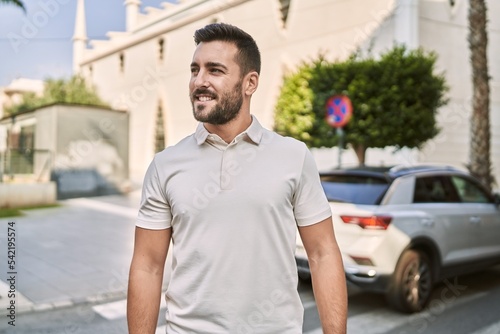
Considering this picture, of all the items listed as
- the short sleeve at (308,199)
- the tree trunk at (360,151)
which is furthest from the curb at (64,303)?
the tree trunk at (360,151)

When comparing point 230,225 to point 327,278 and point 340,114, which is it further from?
point 340,114

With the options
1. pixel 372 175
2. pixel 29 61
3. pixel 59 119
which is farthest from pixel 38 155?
pixel 372 175

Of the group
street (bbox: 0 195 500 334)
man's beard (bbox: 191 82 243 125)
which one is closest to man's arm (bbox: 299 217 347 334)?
man's beard (bbox: 191 82 243 125)

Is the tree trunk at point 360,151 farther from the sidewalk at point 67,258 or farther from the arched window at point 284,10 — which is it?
the arched window at point 284,10

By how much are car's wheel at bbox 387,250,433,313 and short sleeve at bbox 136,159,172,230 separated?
4.12 metres

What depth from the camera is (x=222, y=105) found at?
171 centimetres

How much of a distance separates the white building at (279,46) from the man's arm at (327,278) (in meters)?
11.5

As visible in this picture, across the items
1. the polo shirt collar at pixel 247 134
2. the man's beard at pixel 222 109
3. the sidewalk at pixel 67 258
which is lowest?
the sidewalk at pixel 67 258

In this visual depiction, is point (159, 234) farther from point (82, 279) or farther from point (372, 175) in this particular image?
point (82, 279)

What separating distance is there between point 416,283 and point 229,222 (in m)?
4.47

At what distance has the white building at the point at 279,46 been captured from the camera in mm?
19094

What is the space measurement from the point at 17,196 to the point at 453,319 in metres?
12.9

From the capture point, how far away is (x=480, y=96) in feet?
35.8

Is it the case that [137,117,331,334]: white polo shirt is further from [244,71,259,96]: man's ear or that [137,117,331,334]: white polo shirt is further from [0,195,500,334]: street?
[0,195,500,334]: street
